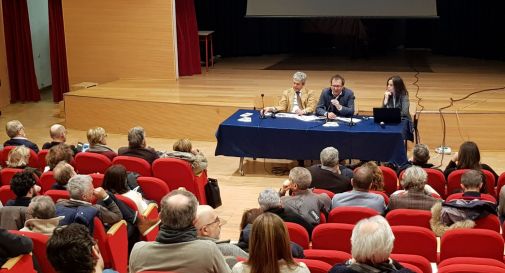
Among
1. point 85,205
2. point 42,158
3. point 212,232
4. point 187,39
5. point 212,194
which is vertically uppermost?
point 187,39

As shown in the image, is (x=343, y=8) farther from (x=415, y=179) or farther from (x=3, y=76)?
(x=415, y=179)

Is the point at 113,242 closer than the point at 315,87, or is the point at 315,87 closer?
the point at 113,242

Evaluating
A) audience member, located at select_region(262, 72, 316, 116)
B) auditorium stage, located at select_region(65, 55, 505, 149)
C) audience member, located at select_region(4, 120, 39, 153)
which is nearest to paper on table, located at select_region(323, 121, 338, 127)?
audience member, located at select_region(262, 72, 316, 116)

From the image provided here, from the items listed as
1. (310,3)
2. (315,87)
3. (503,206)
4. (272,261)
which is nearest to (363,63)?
Result: (310,3)

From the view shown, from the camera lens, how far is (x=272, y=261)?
10.5 ft

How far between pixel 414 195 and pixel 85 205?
7.96ft

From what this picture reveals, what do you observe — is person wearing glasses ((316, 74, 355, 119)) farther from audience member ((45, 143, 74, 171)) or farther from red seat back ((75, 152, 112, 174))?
audience member ((45, 143, 74, 171))

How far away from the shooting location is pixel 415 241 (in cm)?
427

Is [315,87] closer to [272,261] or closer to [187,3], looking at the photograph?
[187,3]

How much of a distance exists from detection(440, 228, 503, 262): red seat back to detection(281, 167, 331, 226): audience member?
1.06m

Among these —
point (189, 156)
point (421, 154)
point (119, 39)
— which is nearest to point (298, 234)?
point (421, 154)

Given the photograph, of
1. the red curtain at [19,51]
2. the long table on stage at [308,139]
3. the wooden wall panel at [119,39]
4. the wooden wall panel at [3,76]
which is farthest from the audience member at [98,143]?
the red curtain at [19,51]

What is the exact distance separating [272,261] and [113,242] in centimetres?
180

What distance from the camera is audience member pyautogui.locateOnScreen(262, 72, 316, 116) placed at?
27.1ft
